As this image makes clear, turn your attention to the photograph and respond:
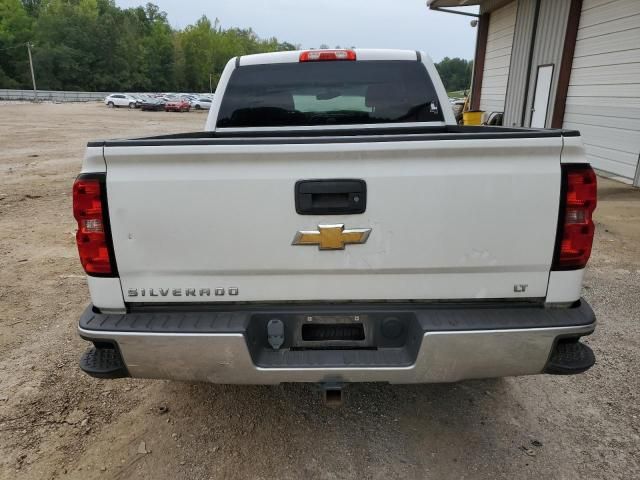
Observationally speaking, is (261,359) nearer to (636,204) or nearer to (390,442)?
(390,442)

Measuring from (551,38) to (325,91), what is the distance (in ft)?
37.0

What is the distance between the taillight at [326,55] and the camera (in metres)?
3.82

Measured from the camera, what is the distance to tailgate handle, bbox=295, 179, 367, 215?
209cm

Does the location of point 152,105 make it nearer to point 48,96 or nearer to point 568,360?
point 48,96

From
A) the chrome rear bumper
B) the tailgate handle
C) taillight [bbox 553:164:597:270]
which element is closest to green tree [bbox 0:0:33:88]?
the chrome rear bumper

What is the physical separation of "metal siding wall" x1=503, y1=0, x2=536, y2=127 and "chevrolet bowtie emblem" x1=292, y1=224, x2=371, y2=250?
561 inches

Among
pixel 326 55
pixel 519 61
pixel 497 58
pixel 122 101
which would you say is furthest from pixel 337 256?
pixel 122 101

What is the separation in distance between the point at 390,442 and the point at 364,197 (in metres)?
1.43

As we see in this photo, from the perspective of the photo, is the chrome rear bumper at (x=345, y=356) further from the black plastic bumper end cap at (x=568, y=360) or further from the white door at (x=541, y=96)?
the white door at (x=541, y=96)

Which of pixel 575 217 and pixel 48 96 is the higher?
pixel 575 217

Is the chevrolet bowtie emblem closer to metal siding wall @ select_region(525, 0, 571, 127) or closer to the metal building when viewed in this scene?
the metal building

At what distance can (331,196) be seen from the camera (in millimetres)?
2104

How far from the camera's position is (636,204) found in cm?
802

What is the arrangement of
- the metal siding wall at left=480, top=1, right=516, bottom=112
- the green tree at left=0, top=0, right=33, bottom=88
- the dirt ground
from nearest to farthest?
the dirt ground, the metal siding wall at left=480, top=1, right=516, bottom=112, the green tree at left=0, top=0, right=33, bottom=88
